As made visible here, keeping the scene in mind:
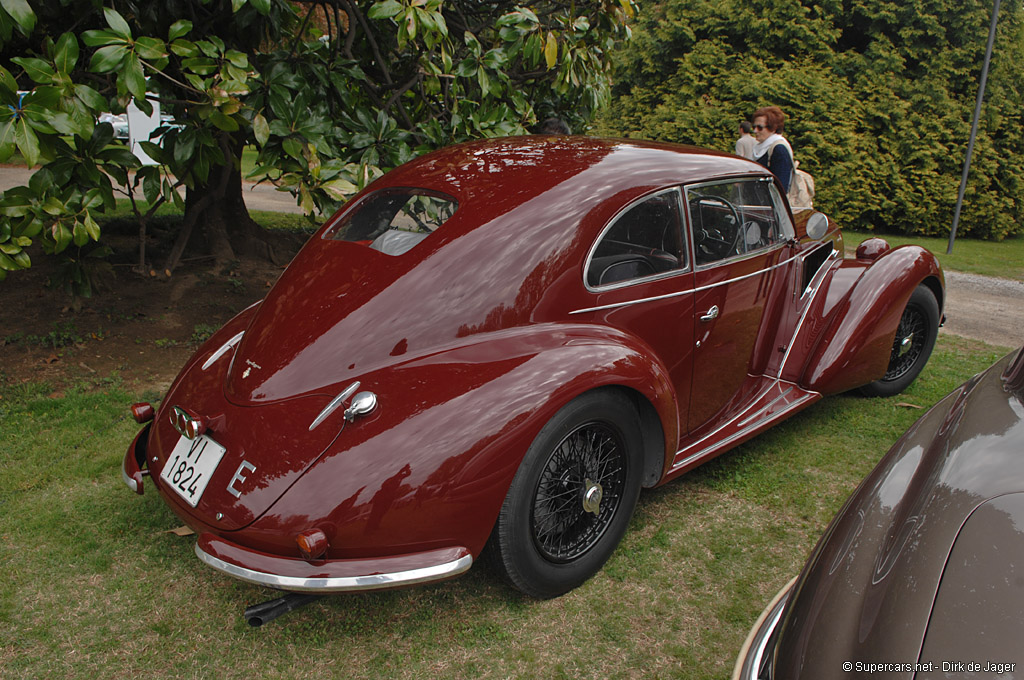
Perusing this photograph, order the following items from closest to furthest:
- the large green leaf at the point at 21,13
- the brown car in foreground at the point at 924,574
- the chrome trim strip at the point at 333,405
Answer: the brown car in foreground at the point at 924,574
the chrome trim strip at the point at 333,405
the large green leaf at the point at 21,13

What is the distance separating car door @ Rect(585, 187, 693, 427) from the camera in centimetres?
276

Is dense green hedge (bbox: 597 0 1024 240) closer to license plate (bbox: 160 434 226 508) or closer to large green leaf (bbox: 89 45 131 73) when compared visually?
large green leaf (bbox: 89 45 131 73)

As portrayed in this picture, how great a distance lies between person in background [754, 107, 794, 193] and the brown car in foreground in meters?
4.81

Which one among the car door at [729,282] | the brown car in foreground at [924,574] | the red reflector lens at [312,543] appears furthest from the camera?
the car door at [729,282]

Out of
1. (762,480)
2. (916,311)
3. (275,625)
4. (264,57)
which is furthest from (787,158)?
(275,625)

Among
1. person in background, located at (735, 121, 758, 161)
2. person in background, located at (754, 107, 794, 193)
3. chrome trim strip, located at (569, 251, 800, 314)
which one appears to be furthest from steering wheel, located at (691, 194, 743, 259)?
person in background, located at (735, 121, 758, 161)

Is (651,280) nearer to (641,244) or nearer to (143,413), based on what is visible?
(641,244)

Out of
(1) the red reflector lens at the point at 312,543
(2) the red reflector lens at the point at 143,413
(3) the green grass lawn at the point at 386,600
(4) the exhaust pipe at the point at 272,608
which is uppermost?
(1) the red reflector lens at the point at 312,543

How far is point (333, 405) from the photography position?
2.25m

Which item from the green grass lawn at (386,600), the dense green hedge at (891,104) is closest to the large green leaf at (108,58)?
the green grass lawn at (386,600)

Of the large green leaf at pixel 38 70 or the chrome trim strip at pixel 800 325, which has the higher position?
the large green leaf at pixel 38 70

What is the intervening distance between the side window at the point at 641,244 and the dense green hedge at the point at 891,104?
390 inches

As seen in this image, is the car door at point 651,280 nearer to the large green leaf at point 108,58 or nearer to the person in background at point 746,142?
the large green leaf at point 108,58

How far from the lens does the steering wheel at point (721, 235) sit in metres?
3.16
